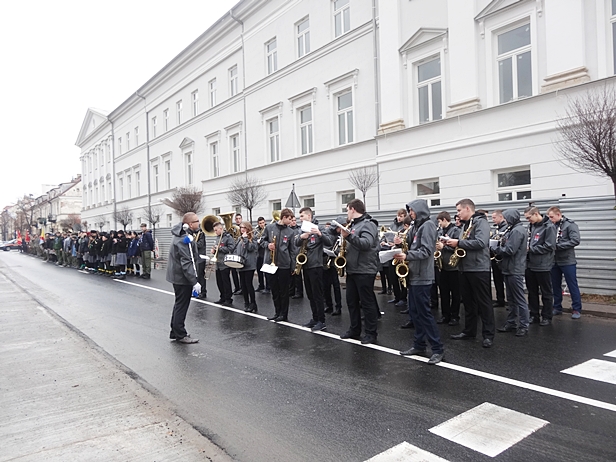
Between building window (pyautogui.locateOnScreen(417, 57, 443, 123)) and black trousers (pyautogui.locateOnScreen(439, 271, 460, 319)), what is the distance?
29.7ft

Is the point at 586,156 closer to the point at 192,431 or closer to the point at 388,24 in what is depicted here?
the point at 192,431

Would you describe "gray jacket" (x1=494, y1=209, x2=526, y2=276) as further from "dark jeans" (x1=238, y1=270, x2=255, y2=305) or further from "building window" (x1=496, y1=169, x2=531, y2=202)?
"building window" (x1=496, y1=169, x2=531, y2=202)

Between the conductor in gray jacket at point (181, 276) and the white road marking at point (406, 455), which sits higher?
the conductor in gray jacket at point (181, 276)

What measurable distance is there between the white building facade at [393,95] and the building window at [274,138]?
10cm

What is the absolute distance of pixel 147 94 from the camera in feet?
129

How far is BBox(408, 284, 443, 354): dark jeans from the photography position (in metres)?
5.84

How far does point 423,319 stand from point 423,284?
46cm

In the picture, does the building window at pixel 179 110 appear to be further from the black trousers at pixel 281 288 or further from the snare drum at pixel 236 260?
the black trousers at pixel 281 288

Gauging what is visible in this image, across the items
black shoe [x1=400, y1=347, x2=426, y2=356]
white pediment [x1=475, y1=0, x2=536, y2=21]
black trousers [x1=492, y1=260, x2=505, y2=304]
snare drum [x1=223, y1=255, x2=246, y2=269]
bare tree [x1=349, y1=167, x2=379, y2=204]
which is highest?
white pediment [x1=475, y1=0, x2=536, y2=21]

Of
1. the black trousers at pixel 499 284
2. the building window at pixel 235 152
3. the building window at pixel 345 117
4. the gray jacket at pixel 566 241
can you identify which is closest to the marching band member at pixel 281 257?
the black trousers at pixel 499 284

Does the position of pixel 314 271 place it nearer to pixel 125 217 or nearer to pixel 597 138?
pixel 597 138

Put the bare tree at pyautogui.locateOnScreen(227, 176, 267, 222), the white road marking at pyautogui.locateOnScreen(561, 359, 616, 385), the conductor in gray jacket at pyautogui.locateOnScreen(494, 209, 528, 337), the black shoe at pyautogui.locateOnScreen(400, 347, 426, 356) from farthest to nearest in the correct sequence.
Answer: the bare tree at pyautogui.locateOnScreen(227, 176, 267, 222)
the conductor in gray jacket at pyautogui.locateOnScreen(494, 209, 528, 337)
the black shoe at pyautogui.locateOnScreen(400, 347, 426, 356)
the white road marking at pyautogui.locateOnScreen(561, 359, 616, 385)

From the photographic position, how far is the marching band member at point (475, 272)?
6477 millimetres

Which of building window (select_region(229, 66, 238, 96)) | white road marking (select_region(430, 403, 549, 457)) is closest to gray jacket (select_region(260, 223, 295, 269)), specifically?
white road marking (select_region(430, 403, 549, 457))
